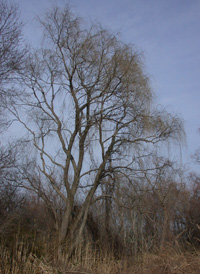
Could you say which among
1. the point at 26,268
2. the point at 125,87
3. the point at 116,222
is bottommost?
the point at 26,268

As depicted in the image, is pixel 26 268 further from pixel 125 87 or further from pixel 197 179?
pixel 197 179

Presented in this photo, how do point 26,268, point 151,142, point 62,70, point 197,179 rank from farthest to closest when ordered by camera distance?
point 197,179 < point 62,70 < point 151,142 < point 26,268

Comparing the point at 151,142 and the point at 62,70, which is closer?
the point at 151,142

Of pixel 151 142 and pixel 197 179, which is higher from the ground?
pixel 197 179

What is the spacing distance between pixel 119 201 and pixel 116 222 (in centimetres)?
162

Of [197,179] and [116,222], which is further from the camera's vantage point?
[197,179]

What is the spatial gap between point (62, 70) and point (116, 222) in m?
5.58

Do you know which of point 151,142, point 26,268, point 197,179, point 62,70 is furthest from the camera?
point 197,179

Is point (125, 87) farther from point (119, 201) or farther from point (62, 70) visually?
point (119, 201)

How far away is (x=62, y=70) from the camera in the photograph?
10.4 metres

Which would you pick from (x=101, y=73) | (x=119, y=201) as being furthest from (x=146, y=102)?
(x=119, y=201)

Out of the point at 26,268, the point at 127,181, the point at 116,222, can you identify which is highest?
the point at 127,181

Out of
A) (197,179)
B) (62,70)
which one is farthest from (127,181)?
(197,179)

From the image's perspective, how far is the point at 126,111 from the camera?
9.49m
